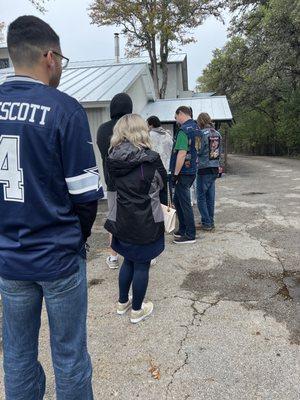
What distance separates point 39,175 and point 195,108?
12117 millimetres

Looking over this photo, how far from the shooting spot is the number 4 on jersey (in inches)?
62.5

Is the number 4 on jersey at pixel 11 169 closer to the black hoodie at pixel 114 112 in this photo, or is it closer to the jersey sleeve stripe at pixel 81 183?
the jersey sleeve stripe at pixel 81 183

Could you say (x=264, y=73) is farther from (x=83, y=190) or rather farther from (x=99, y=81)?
(x=83, y=190)

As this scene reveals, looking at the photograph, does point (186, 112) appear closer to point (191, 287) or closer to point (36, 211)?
point (191, 287)

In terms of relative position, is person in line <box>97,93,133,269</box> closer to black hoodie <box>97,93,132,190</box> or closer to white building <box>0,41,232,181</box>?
black hoodie <box>97,93,132,190</box>

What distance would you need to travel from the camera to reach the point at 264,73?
1897cm

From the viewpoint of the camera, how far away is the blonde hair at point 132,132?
3.06 metres

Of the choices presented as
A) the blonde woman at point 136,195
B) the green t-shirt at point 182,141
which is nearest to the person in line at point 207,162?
the green t-shirt at point 182,141

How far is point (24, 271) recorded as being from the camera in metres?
1.66

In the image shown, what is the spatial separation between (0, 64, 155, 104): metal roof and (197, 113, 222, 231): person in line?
3555 mm

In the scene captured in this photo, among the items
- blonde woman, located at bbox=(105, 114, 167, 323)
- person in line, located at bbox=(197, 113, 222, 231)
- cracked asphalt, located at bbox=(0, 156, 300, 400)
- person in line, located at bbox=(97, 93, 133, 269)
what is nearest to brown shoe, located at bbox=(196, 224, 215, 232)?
person in line, located at bbox=(197, 113, 222, 231)

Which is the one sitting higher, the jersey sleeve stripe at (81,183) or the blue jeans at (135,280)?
the jersey sleeve stripe at (81,183)

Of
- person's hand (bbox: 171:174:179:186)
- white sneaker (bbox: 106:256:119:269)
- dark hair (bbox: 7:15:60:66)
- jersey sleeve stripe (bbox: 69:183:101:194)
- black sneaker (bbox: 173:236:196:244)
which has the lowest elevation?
white sneaker (bbox: 106:256:119:269)

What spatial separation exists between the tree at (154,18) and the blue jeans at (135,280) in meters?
19.0
